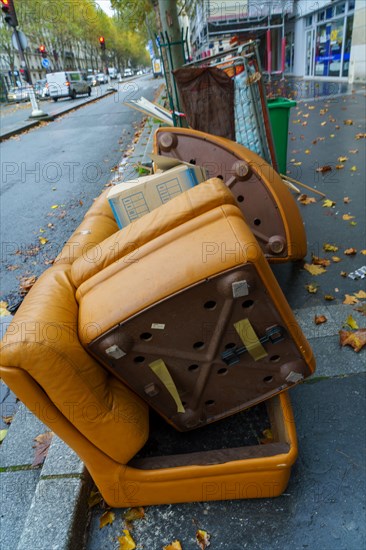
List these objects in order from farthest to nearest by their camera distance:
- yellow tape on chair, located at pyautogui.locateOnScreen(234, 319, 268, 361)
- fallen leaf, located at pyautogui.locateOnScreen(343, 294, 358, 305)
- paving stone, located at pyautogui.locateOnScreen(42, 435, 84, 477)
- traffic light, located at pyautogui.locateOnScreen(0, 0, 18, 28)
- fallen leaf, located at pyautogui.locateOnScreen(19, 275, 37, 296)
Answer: traffic light, located at pyautogui.locateOnScreen(0, 0, 18, 28) → fallen leaf, located at pyautogui.locateOnScreen(19, 275, 37, 296) → fallen leaf, located at pyautogui.locateOnScreen(343, 294, 358, 305) → paving stone, located at pyautogui.locateOnScreen(42, 435, 84, 477) → yellow tape on chair, located at pyautogui.locateOnScreen(234, 319, 268, 361)

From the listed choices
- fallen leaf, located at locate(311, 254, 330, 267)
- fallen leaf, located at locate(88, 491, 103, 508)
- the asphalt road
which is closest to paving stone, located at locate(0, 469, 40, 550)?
fallen leaf, located at locate(88, 491, 103, 508)

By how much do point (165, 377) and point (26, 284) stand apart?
9.56 ft

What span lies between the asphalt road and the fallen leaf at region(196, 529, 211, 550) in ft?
9.36

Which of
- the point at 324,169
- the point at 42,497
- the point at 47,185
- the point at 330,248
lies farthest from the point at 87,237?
the point at 47,185

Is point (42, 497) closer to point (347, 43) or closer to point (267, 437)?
point (267, 437)

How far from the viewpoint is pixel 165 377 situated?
1554 millimetres

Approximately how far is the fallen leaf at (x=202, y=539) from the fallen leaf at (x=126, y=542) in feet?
0.97

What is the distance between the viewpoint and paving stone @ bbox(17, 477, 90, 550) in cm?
161

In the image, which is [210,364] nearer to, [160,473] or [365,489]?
[160,473]

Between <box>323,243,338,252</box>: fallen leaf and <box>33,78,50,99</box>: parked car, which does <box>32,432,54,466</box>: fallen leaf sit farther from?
<box>33,78,50,99</box>: parked car

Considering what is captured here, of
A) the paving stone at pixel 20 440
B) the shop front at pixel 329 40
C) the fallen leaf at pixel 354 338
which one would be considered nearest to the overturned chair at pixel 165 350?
the paving stone at pixel 20 440

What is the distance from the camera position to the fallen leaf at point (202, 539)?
1635 millimetres

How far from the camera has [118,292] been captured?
141 cm

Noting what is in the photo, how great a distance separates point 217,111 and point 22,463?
3500 mm
